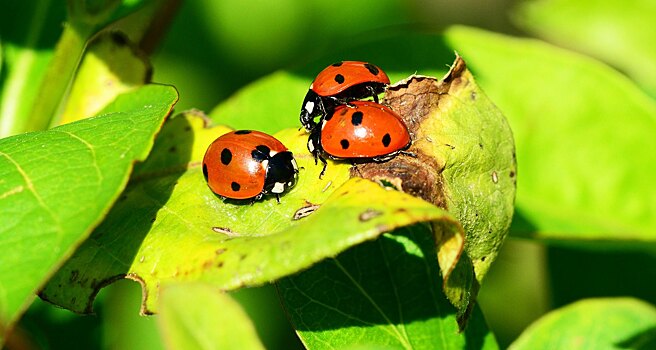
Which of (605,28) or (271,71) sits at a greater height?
(605,28)

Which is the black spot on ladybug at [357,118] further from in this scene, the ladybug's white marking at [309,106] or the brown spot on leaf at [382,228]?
the brown spot on leaf at [382,228]

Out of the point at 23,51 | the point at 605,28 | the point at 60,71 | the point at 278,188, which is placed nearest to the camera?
the point at 278,188

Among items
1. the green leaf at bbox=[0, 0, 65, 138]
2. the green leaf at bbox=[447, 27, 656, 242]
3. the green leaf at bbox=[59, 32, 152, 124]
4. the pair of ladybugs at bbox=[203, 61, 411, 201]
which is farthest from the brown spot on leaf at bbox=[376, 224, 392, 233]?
the green leaf at bbox=[447, 27, 656, 242]

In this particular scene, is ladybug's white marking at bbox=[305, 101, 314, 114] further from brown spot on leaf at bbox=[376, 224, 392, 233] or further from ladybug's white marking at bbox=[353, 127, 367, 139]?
brown spot on leaf at bbox=[376, 224, 392, 233]

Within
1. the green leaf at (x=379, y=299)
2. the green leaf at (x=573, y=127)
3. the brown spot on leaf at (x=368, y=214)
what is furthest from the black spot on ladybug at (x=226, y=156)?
the green leaf at (x=573, y=127)

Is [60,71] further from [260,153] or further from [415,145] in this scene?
[415,145]

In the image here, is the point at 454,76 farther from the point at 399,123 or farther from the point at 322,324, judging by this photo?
the point at 322,324

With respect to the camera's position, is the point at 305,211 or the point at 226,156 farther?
the point at 226,156

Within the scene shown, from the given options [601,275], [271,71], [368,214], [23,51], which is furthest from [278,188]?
[271,71]
